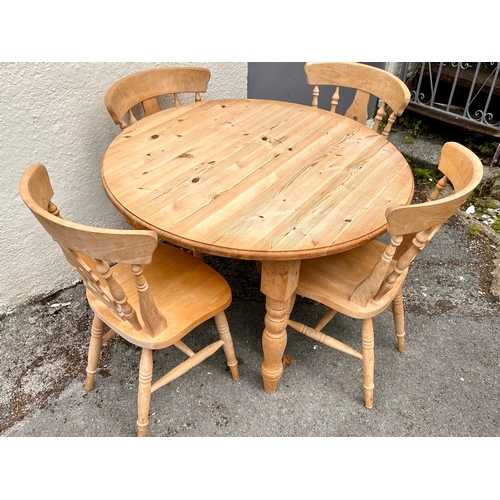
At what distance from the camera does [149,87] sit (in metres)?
2.23

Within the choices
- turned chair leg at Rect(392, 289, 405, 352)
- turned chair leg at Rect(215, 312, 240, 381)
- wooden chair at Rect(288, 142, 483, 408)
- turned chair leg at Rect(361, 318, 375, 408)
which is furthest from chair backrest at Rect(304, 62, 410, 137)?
turned chair leg at Rect(215, 312, 240, 381)

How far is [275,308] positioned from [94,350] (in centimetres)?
86

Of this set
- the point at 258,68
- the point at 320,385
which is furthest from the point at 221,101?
the point at 320,385

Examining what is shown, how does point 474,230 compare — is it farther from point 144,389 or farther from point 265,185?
point 144,389

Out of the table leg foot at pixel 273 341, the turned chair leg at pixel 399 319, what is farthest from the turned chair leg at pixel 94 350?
the turned chair leg at pixel 399 319

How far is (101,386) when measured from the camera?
6.63ft

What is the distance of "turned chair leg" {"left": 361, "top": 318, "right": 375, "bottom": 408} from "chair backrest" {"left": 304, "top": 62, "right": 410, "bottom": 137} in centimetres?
102

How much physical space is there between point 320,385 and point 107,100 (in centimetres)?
167

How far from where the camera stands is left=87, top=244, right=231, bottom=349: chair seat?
61.4 inches

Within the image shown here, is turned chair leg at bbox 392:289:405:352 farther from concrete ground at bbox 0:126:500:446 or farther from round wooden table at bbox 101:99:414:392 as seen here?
round wooden table at bbox 101:99:414:392

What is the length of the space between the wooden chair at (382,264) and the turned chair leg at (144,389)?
2.16ft

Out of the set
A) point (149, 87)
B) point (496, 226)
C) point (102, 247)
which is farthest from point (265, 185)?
point (496, 226)

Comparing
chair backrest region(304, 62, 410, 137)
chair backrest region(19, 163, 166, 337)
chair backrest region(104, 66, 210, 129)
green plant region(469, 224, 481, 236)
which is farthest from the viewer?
green plant region(469, 224, 481, 236)

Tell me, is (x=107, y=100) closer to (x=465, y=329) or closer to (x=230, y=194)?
(x=230, y=194)
